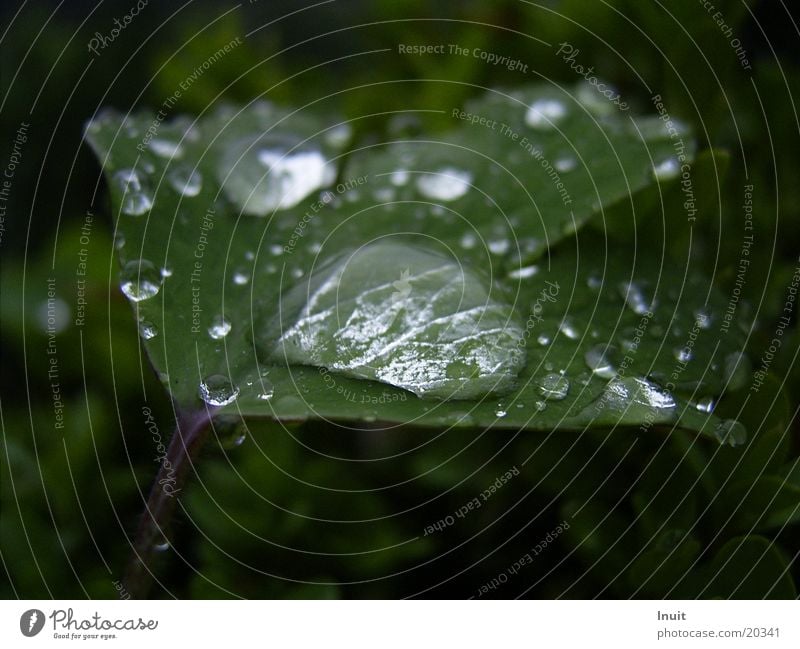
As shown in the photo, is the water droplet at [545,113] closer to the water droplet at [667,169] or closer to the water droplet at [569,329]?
the water droplet at [667,169]

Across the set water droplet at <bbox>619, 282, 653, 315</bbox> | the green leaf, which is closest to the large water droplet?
the green leaf

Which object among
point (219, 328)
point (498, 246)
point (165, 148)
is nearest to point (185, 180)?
point (165, 148)

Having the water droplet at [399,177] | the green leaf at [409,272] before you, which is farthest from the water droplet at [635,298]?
the water droplet at [399,177]

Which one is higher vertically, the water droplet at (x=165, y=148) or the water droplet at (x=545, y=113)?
the water droplet at (x=545, y=113)

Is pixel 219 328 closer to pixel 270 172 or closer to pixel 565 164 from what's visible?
pixel 270 172

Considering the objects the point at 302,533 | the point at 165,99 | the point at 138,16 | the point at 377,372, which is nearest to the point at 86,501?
the point at 302,533

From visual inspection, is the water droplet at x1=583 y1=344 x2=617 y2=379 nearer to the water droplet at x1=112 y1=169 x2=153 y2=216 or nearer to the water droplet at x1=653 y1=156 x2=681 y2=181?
the water droplet at x1=653 y1=156 x2=681 y2=181

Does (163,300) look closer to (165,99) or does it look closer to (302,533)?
(302,533)
